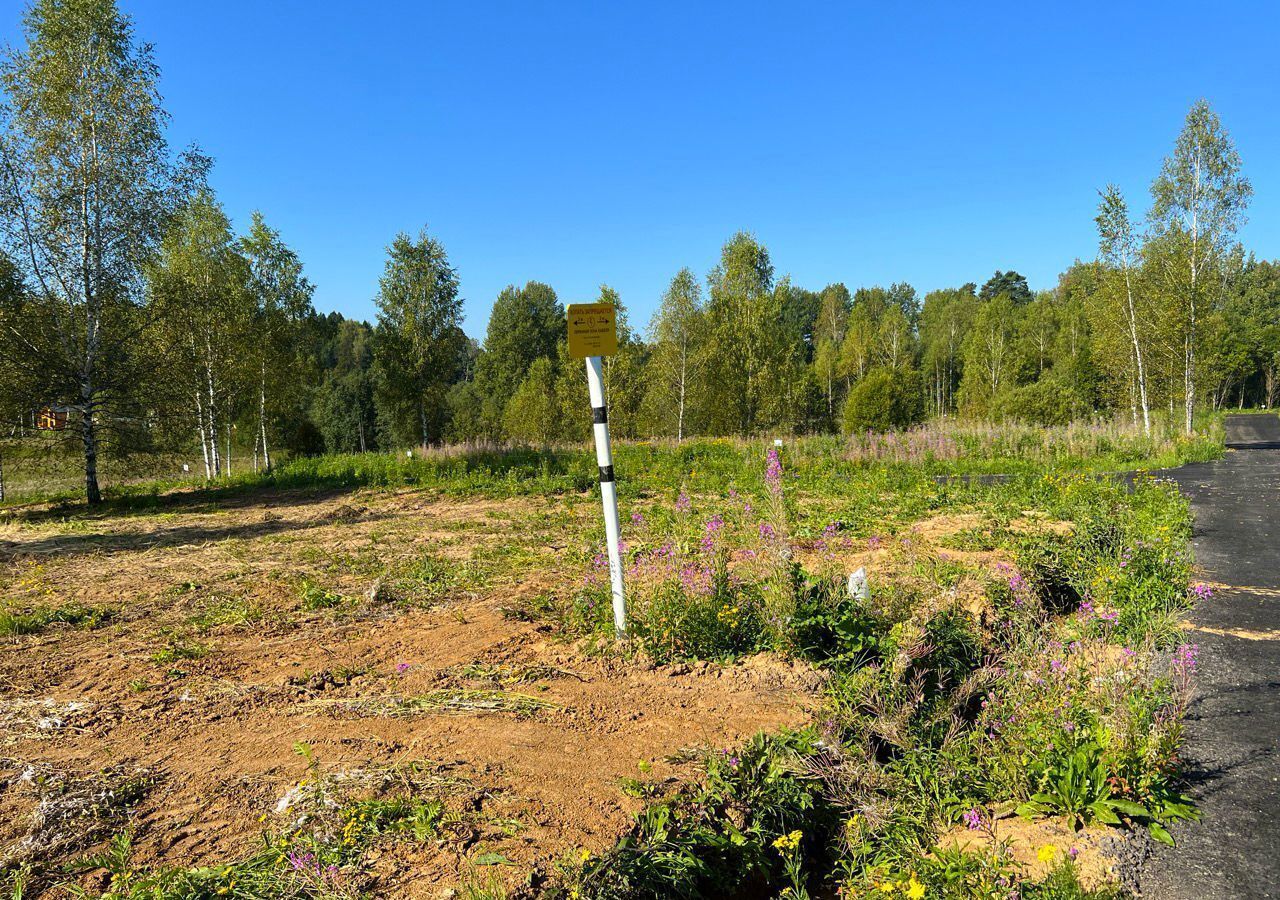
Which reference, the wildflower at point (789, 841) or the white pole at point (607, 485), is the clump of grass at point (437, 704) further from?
the wildflower at point (789, 841)

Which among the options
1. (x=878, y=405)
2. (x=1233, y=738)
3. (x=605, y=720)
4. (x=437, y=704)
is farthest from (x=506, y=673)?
(x=878, y=405)

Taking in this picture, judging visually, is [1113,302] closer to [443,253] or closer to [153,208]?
[443,253]

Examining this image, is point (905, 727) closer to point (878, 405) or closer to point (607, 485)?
point (607, 485)

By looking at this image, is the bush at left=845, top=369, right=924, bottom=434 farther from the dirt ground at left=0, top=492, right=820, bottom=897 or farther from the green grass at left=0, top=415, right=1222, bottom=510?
the dirt ground at left=0, top=492, right=820, bottom=897

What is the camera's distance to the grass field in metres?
2.51

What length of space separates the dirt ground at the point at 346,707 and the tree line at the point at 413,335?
Result: 964 centimetres

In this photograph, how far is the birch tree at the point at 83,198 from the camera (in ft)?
44.3

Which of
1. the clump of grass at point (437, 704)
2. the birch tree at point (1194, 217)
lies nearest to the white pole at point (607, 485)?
the clump of grass at point (437, 704)

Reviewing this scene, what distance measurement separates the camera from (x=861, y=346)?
4531cm

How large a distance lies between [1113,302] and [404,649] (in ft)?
82.3

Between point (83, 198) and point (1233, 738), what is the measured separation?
1892cm

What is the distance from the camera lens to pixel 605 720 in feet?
11.6

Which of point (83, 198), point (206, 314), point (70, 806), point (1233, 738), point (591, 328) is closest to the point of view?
point (70, 806)

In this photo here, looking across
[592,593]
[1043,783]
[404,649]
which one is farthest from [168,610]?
[1043,783]
